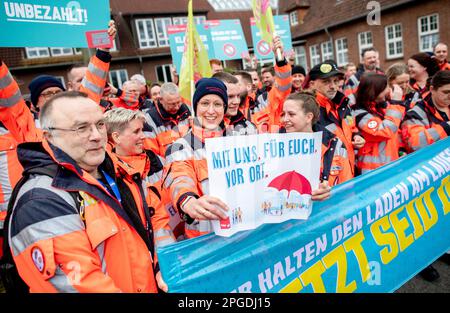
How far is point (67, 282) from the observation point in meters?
1.39

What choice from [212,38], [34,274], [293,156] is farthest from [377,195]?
[212,38]

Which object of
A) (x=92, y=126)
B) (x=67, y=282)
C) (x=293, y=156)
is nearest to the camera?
(x=67, y=282)

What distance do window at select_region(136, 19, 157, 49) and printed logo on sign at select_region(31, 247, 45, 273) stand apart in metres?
29.0

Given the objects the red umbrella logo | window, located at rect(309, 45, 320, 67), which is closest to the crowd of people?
the red umbrella logo

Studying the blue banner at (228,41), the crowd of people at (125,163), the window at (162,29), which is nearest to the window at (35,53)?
the window at (162,29)

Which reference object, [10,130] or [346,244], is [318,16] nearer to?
[10,130]

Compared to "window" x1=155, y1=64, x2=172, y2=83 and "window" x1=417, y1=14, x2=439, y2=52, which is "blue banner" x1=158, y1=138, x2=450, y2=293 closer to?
"window" x1=417, y1=14, x2=439, y2=52

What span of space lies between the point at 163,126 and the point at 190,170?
8.17ft

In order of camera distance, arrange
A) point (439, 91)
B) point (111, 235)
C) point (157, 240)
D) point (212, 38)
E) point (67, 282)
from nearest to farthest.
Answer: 1. point (67, 282)
2. point (111, 235)
3. point (157, 240)
4. point (439, 91)
5. point (212, 38)

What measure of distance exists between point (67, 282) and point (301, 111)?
230cm

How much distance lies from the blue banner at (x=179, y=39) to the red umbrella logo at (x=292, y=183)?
12.4 ft

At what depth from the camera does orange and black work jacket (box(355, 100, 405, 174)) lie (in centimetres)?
357

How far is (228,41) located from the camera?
24.6 ft
